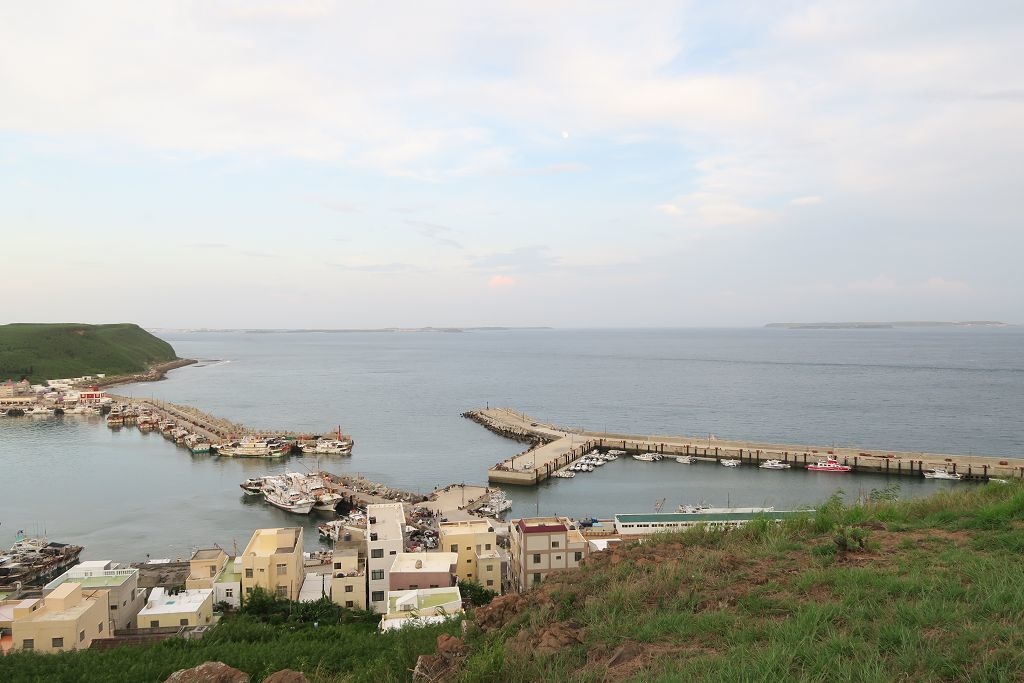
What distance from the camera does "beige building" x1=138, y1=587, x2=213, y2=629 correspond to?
1508 cm

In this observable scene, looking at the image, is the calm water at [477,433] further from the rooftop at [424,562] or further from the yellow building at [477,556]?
the rooftop at [424,562]

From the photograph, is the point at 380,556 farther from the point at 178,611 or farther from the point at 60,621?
the point at 60,621

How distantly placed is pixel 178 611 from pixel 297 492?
1595 centimetres

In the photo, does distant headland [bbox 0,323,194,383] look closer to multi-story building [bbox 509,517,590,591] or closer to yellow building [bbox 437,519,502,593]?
yellow building [bbox 437,519,502,593]

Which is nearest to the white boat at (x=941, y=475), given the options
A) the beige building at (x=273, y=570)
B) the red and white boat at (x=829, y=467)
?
the red and white boat at (x=829, y=467)

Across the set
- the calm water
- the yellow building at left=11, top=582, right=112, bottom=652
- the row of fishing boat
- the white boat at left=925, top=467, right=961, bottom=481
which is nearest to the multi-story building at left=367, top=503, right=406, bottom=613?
the yellow building at left=11, top=582, right=112, bottom=652

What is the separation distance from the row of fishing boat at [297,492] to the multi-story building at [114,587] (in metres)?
12.0

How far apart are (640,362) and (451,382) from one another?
44.0 m

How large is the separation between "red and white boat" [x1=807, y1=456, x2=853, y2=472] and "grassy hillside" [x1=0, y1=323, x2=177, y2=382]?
8879cm

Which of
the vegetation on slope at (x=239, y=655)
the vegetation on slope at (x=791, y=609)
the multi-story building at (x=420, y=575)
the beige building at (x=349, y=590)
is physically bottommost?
the beige building at (x=349, y=590)

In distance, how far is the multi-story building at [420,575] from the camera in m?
16.0

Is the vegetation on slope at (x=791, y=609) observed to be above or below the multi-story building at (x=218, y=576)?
above

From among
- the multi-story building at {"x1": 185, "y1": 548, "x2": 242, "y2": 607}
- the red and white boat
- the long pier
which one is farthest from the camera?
the red and white boat

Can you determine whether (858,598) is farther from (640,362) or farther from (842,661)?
(640,362)
